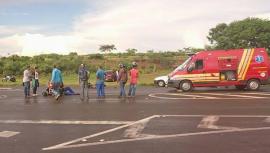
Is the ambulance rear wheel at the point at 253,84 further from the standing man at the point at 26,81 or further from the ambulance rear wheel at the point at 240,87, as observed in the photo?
the standing man at the point at 26,81

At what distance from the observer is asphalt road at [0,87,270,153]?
36.1 feet

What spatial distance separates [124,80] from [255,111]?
8.96m

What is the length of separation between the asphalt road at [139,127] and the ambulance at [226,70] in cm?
644

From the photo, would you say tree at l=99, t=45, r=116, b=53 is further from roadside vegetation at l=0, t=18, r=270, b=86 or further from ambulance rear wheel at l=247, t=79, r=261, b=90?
ambulance rear wheel at l=247, t=79, r=261, b=90

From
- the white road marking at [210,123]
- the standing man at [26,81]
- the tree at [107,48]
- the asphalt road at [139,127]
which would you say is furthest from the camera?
the tree at [107,48]

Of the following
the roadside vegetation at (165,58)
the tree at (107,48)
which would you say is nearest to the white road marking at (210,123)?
the roadside vegetation at (165,58)

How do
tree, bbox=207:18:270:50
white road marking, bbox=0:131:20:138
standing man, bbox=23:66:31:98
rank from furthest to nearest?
tree, bbox=207:18:270:50 < standing man, bbox=23:66:31:98 < white road marking, bbox=0:131:20:138

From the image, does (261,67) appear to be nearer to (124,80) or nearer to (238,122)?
(124,80)

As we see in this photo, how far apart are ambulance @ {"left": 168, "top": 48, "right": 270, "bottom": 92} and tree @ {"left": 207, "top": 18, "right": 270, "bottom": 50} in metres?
47.8

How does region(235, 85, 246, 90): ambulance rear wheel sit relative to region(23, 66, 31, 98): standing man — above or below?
below

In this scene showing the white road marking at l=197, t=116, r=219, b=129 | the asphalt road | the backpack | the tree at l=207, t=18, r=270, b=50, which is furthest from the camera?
the tree at l=207, t=18, r=270, b=50

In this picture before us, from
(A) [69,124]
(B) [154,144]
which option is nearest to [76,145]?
(B) [154,144]

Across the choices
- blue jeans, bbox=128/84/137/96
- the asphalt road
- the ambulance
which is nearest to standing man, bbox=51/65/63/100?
blue jeans, bbox=128/84/137/96

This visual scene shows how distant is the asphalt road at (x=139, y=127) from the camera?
36.1 ft
